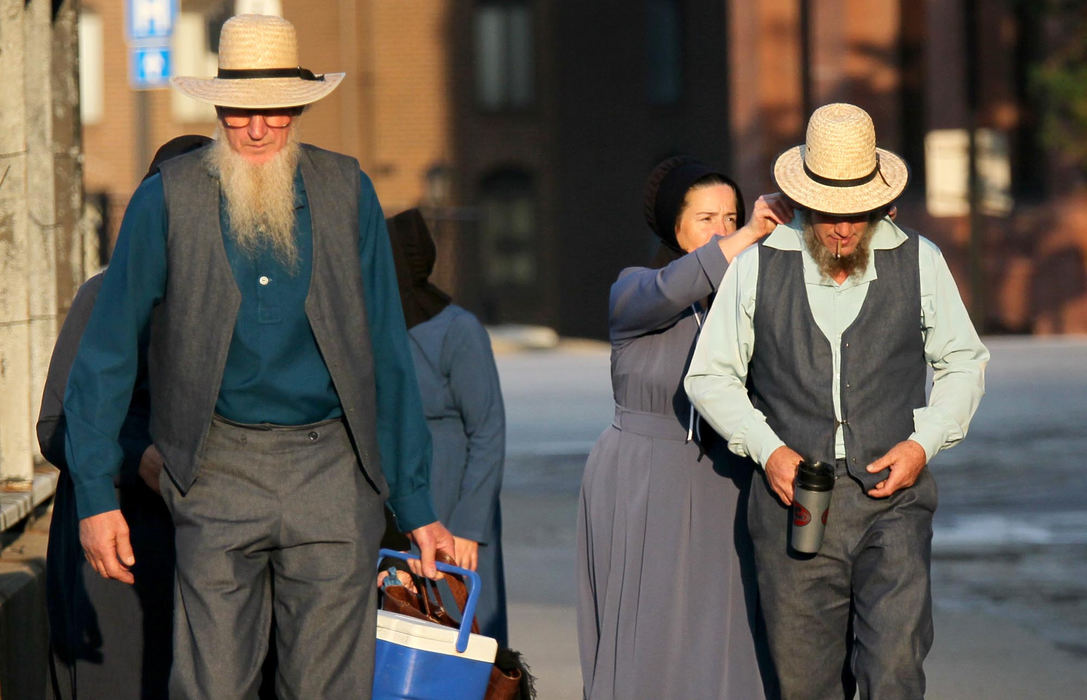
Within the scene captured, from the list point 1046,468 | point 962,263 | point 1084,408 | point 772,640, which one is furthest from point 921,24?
point 772,640

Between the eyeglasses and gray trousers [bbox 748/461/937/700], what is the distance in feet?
5.44

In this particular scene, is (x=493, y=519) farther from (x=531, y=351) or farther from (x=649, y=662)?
(x=531, y=351)

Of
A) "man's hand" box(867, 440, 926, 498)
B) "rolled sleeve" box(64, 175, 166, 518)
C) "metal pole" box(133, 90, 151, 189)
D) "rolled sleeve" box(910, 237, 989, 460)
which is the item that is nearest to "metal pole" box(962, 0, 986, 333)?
"metal pole" box(133, 90, 151, 189)

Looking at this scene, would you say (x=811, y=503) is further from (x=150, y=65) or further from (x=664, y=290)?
(x=150, y=65)

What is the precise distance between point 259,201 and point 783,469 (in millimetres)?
1548

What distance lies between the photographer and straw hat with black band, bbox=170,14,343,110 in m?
3.89

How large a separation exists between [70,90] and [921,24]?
21.9m

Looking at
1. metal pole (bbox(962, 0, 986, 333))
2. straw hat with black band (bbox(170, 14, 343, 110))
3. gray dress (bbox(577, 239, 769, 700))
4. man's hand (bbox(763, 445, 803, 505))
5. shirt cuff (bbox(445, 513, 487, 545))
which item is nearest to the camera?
straw hat with black band (bbox(170, 14, 343, 110))

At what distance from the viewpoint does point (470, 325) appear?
6.03 meters

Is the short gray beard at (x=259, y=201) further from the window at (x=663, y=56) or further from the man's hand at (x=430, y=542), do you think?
the window at (x=663, y=56)

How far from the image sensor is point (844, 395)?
459cm

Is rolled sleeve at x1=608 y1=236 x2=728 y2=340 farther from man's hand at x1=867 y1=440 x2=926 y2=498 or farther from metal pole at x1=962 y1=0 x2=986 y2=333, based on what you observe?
metal pole at x1=962 y1=0 x2=986 y2=333

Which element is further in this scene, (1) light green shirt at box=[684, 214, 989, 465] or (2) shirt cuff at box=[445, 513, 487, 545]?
(2) shirt cuff at box=[445, 513, 487, 545]

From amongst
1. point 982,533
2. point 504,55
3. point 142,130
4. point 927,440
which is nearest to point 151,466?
point 927,440
